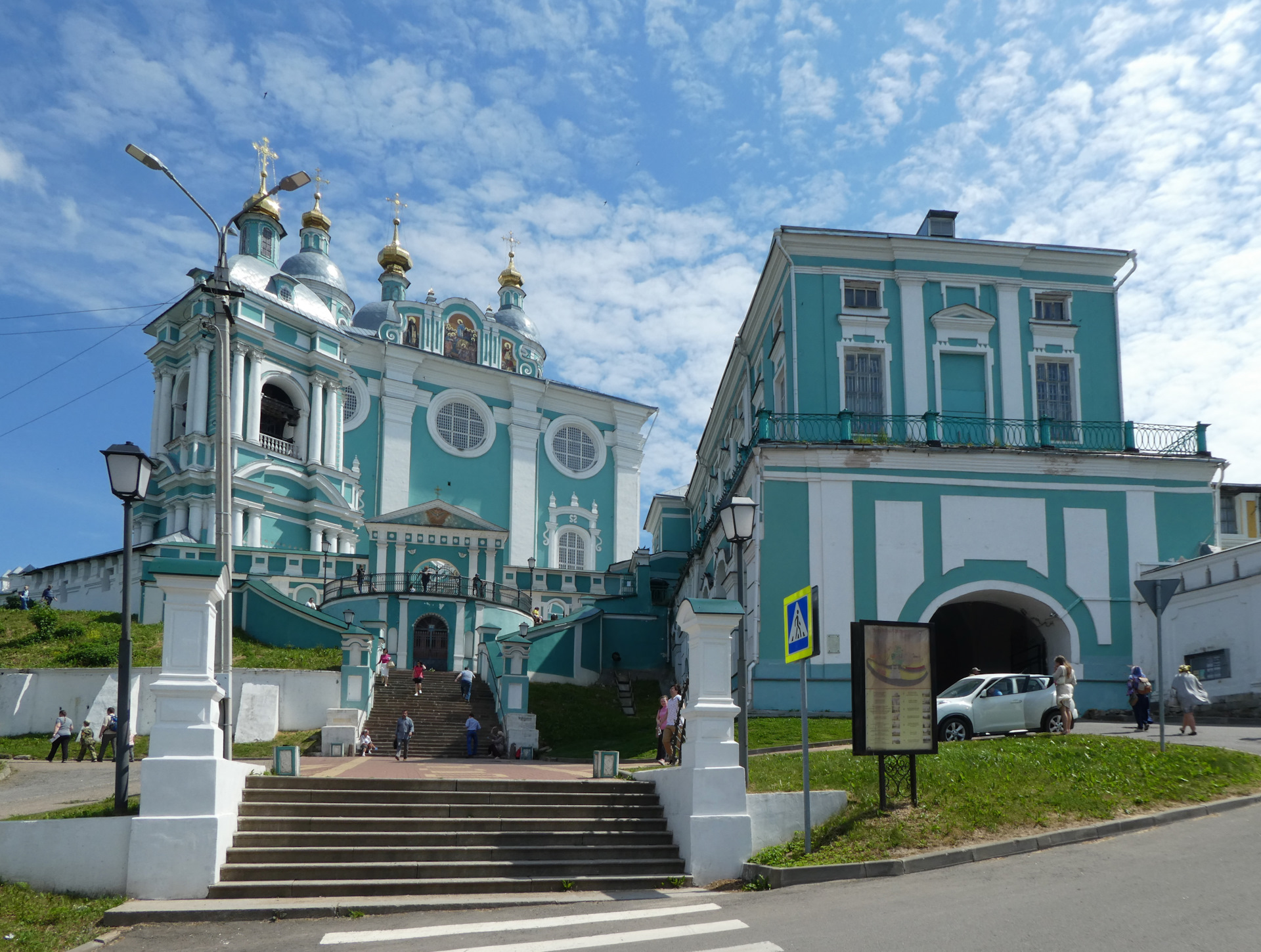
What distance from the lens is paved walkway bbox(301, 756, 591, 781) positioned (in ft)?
56.8

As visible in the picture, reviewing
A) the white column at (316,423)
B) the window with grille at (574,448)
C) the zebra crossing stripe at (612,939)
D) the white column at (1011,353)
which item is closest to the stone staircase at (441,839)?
the zebra crossing stripe at (612,939)

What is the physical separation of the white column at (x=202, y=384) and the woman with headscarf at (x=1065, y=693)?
123 ft

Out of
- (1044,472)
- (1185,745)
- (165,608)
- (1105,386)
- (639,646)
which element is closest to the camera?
(165,608)

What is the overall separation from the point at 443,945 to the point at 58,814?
5.27m

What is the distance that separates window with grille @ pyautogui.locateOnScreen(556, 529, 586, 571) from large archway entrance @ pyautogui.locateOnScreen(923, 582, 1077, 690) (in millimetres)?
30535

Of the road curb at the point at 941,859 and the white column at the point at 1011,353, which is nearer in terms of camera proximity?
the road curb at the point at 941,859

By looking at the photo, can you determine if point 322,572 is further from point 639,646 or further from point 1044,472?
point 1044,472

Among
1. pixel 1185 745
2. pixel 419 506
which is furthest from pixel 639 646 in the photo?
pixel 1185 745

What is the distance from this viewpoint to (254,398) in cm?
4747

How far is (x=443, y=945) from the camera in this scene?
30.5 feet

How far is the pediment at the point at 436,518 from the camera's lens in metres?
47.1

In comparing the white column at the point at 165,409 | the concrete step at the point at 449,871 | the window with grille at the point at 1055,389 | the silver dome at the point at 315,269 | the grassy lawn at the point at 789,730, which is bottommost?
the concrete step at the point at 449,871

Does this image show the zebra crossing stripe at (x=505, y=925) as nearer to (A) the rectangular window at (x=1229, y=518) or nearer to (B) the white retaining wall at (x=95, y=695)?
(B) the white retaining wall at (x=95, y=695)

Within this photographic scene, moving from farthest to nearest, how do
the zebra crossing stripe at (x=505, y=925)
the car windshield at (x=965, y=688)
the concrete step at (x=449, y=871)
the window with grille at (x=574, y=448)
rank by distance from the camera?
1. the window with grille at (x=574, y=448)
2. the car windshield at (x=965, y=688)
3. the concrete step at (x=449, y=871)
4. the zebra crossing stripe at (x=505, y=925)
